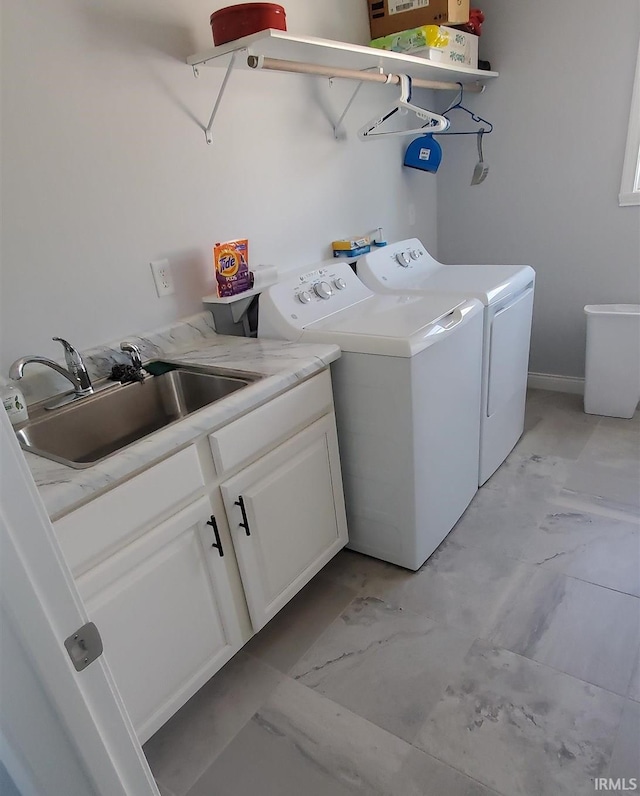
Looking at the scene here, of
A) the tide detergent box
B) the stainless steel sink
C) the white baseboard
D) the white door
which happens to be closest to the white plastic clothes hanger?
the tide detergent box

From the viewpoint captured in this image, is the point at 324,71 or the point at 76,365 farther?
the point at 324,71

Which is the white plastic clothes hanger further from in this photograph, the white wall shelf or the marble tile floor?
the marble tile floor

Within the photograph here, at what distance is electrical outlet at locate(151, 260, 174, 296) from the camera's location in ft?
5.85

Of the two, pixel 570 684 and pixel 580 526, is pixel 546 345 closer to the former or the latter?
pixel 580 526

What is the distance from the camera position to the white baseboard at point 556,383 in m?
3.15

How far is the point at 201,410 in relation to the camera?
1.33 meters

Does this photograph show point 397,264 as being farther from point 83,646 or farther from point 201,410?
point 83,646

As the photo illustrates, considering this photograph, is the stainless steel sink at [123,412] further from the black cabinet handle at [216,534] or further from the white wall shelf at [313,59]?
the white wall shelf at [313,59]

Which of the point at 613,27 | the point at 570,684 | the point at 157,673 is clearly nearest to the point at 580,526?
the point at 570,684

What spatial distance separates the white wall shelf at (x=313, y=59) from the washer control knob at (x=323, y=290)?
64cm

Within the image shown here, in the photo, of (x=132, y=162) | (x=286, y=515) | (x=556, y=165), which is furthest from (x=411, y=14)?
(x=286, y=515)

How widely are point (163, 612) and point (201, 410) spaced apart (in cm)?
50

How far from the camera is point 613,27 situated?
2.48 meters

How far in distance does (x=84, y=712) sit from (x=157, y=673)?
795 millimetres
